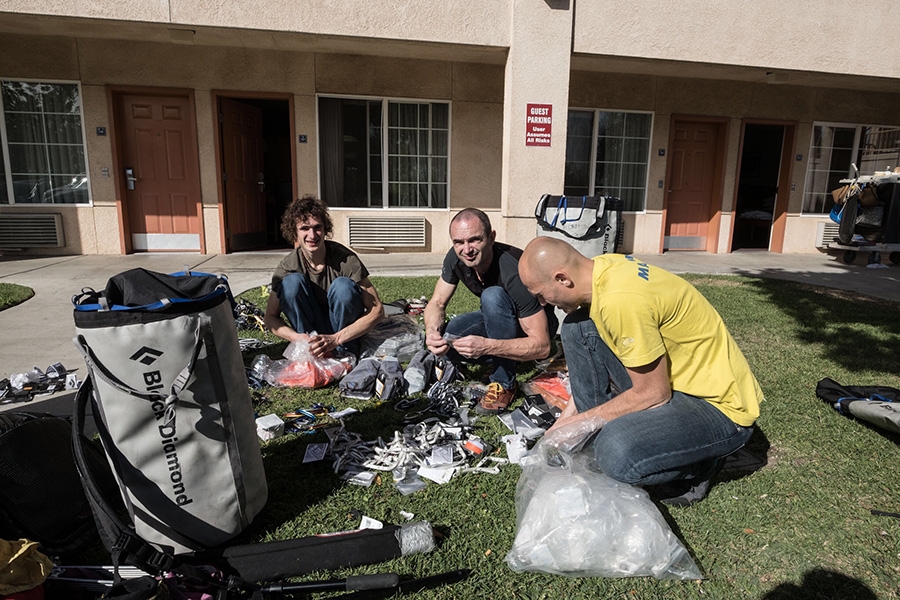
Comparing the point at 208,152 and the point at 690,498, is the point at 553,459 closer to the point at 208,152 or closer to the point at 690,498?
the point at 690,498

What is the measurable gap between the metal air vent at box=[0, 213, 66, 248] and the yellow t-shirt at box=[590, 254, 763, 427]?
8.90 m

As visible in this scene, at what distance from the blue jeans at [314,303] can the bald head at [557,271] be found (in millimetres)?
1735

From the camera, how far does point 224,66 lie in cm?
819

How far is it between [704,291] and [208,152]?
7.40m

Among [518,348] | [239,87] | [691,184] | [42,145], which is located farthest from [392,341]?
[691,184]

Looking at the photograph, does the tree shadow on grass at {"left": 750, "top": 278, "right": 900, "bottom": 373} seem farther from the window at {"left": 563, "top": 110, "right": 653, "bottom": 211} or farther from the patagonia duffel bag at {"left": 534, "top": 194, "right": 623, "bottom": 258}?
the window at {"left": 563, "top": 110, "right": 653, "bottom": 211}

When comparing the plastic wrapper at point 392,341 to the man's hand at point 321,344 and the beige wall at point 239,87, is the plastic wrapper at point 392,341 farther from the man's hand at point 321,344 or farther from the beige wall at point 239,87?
the beige wall at point 239,87

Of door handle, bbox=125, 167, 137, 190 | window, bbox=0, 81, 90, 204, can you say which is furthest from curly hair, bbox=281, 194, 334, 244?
window, bbox=0, 81, 90, 204

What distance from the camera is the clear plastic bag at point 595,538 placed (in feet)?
5.90

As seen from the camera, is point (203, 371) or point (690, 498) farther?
point (690, 498)

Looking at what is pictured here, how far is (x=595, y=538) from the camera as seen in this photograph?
180 centimetres

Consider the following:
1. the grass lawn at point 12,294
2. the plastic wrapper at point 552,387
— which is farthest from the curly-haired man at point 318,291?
the grass lawn at point 12,294

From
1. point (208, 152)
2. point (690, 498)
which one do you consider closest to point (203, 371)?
point (690, 498)

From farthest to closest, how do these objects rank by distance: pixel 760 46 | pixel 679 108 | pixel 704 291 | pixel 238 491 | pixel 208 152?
pixel 679 108, pixel 208 152, pixel 760 46, pixel 704 291, pixel 238 491
